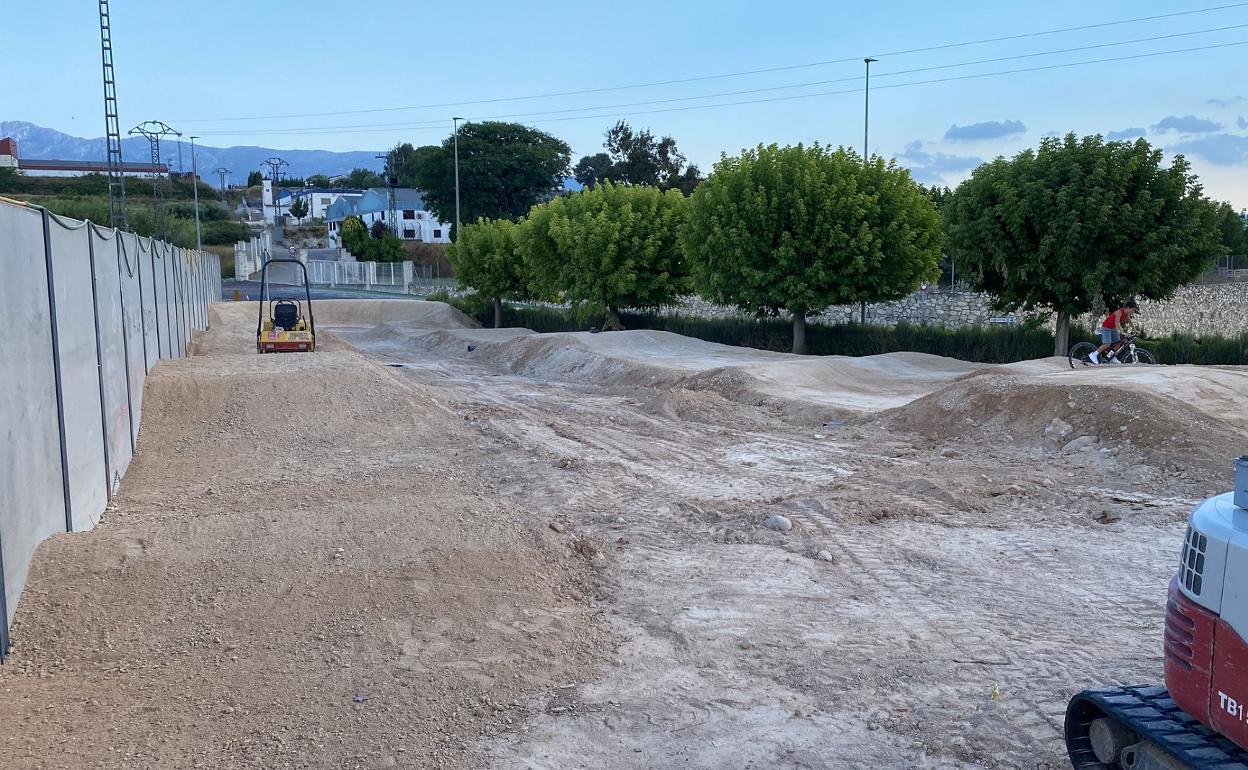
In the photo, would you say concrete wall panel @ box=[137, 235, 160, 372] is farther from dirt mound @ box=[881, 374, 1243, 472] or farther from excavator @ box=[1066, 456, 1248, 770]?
excavator @ box=[1066, 456, 1248, 770]

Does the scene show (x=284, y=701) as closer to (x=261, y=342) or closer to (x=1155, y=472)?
(x=1155, y=472)

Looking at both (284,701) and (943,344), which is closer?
(284,701)

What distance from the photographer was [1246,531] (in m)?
3.57

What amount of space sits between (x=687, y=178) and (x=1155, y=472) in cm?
6662

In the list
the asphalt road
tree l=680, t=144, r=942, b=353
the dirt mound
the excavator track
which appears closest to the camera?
the excavator track

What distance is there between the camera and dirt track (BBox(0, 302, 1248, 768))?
5.48m

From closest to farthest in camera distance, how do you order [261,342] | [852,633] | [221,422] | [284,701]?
[284,701], [852,633], [221,422], [261,342]

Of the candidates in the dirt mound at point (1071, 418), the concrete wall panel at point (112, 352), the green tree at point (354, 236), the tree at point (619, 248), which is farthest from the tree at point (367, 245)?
the concrete wall panel at point (112, 352)

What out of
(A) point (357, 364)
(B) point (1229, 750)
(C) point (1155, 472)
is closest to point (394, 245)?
(A) point (357, 364)

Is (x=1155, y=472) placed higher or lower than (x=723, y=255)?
lower

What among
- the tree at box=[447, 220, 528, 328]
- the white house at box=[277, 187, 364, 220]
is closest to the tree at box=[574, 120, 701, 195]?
the tree at box=[447, 220, 528, 328]

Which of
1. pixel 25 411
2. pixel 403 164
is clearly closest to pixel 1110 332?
pixel 25 411

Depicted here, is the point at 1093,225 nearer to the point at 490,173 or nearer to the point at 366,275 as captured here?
the point at 366,275

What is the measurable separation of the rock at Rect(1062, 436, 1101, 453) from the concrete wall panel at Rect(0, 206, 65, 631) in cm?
1213
